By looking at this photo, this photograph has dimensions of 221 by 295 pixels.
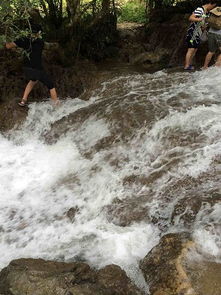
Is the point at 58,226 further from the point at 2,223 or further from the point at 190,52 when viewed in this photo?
the point at 190,52

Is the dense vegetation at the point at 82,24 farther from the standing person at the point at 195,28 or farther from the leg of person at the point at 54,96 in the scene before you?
the standing person at the point at 195,28

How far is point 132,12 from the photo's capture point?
14.5 meters

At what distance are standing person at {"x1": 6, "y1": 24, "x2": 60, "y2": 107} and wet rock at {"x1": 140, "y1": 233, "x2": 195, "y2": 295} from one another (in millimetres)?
4618

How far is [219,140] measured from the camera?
6.00 meters

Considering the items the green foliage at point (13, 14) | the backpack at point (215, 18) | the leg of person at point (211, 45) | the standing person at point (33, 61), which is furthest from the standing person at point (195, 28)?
the green foliage at point (13, 14)

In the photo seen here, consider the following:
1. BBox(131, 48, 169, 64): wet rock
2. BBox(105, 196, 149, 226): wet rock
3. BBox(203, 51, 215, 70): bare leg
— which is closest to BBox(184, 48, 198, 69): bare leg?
BBox(203, 51, 215, 70): bare leg

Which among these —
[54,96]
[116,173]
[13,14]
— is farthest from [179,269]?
[54,96]

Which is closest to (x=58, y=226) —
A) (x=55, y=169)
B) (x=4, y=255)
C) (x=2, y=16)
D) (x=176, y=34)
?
(x=4, y=255)

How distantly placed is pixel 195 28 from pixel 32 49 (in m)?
3.72

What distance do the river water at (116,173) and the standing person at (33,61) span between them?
1.17 ft

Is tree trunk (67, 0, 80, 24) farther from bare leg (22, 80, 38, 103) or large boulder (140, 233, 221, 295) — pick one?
large boulder (140, 233, 221, 295)

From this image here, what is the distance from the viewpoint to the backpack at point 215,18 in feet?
27.1

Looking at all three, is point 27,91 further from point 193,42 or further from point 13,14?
point 193,42

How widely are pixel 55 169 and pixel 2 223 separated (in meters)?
1.60
